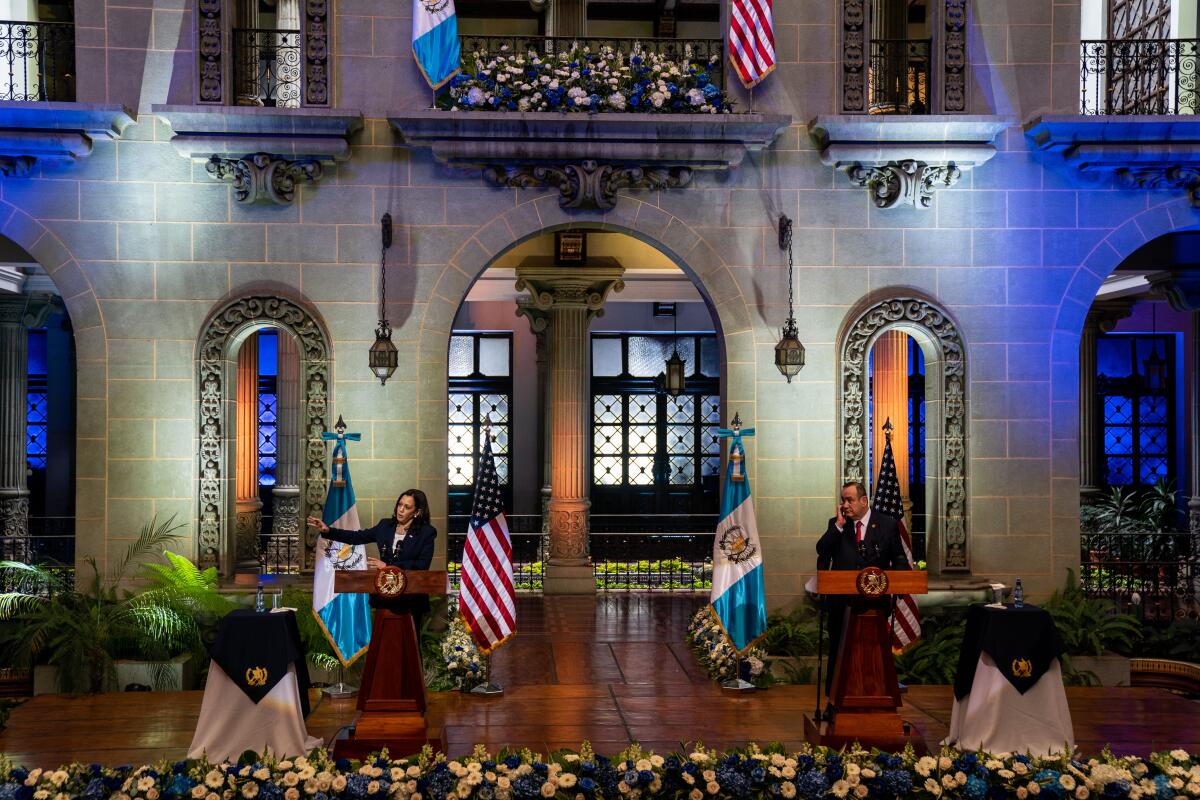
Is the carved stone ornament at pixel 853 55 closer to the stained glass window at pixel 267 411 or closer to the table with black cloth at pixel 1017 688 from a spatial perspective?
the table with black cloth at pixel 1017 688

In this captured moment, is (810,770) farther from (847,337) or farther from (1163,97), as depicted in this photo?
(1163,97)

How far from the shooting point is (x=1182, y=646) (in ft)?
44.3

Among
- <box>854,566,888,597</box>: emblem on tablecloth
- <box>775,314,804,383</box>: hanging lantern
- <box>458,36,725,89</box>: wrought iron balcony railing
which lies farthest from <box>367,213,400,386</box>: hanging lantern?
<box>854,566,888,597</box>: emblem on tablecloth

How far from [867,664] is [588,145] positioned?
6.88 m

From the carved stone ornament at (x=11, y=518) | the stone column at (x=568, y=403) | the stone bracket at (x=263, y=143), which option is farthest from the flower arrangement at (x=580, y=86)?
the carved stone ornament at (x=11, y=518)

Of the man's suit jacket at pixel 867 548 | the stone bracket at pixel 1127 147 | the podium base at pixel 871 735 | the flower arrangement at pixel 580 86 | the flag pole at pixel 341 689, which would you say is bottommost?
the flag pole at pixel 341 689

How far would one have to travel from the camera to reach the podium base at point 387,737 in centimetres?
883

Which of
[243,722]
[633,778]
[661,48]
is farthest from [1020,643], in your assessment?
[661,48]

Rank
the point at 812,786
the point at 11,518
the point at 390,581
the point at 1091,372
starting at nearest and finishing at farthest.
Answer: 1. the point at 812,786
2. the point at 390,581
3. the point at 11,518
4. the point at 1091,372

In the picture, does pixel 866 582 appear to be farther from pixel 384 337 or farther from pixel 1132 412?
pixel 1132 412

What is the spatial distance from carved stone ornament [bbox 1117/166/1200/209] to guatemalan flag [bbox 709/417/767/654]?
602 centimetres

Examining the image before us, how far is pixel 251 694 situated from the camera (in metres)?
8.62

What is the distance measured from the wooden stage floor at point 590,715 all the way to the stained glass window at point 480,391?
13.3 meters

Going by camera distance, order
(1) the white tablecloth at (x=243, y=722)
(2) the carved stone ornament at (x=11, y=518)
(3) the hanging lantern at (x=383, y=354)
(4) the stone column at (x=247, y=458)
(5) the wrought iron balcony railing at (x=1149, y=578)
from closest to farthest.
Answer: (1) the white tablecloth at (x=243, y=722), (3) the hanging lantern at (x=383, y=354), (5) the wrought iron balcony railing at (x=1149, y=578), (4) the stone column at (x=247, y=458), (2) the carved stone ornament at (x=11, y=518)
